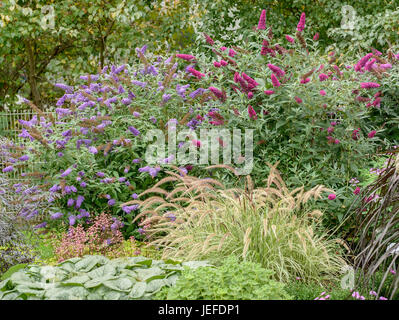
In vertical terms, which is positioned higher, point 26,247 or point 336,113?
point 336,113

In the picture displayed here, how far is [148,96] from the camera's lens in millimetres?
6137

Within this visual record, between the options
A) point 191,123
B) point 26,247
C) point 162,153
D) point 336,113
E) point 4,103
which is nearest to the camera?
point 26,247

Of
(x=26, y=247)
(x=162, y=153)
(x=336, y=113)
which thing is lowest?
(x=26, y=247)

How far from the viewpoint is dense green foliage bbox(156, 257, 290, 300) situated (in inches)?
120

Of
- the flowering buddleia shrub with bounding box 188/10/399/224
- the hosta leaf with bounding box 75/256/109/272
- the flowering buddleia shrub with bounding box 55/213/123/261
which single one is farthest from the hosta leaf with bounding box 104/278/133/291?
the flowering buddleia shrub with bounding box 188/10/399/224

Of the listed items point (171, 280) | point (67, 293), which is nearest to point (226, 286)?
point (171, 280)

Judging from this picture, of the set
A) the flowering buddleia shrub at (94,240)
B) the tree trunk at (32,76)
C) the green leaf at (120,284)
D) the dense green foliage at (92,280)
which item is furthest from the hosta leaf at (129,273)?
the tree trunk at (32,76)

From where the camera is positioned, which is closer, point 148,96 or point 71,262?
point 71,262

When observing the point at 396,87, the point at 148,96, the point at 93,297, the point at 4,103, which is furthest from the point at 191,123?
the point at 4,103

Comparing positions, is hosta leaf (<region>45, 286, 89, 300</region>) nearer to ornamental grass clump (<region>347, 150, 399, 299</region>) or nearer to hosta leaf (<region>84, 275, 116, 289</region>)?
hosta leaf (<region>84, 275, 116, 289</region>)

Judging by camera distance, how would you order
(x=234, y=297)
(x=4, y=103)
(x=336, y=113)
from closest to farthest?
(x=234, y=297), (x=336, y=113), (x=4, y=103)

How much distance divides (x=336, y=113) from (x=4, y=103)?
9328 mm

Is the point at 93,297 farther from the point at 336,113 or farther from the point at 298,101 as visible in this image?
the point at 336,113

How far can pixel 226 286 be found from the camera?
313cm
